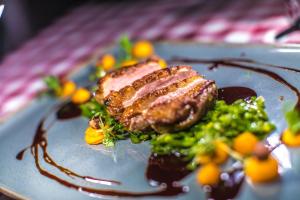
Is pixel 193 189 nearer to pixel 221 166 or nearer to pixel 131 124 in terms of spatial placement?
pixel 221 166

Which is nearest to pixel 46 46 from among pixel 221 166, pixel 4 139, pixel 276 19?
pixel 4 139

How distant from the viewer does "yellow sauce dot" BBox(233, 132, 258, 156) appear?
2414 mm

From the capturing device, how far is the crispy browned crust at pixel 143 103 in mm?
2961

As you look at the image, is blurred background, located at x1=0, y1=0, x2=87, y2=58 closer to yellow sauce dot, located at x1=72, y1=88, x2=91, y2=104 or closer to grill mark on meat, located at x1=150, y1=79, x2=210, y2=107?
yellow sauce dot, located at x1=72, y1=88, x2=91, y2=104

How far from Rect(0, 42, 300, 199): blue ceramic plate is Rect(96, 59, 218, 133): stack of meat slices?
23 centimetres

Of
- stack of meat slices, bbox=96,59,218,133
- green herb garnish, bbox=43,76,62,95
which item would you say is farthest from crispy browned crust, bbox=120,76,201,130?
green herb garnish, bbox=43,76,62,95

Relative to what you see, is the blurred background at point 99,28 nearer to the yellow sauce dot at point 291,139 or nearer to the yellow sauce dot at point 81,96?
the yellow sauce dot at point 81,96

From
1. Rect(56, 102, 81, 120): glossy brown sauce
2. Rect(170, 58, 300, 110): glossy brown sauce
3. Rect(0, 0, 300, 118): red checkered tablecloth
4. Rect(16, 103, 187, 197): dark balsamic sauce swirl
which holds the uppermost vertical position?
Rect(170, 58, 300, 110): glossy brown sauce

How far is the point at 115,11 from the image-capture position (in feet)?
21.9

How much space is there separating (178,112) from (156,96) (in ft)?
1.14

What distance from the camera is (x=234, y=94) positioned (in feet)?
10.4

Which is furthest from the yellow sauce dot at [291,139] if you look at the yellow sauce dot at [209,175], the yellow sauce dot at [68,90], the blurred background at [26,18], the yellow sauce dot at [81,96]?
the blurred background at [26,18]

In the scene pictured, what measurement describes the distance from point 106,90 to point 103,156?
0.64 meters

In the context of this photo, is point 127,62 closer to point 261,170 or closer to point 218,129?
point 218,129
